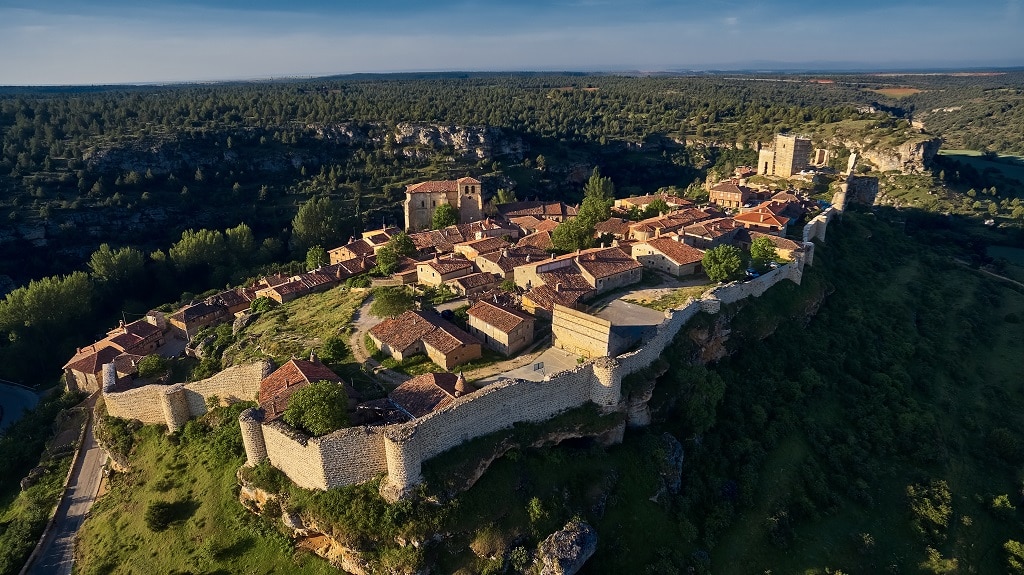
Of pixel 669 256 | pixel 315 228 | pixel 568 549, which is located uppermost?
pixel 669 256

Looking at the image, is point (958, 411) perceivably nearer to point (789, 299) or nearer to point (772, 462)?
point (789, 299)

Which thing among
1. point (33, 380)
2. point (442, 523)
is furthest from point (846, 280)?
point (33, 380)

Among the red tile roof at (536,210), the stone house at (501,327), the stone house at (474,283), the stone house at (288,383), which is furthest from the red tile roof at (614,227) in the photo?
the stone house at (288,383)

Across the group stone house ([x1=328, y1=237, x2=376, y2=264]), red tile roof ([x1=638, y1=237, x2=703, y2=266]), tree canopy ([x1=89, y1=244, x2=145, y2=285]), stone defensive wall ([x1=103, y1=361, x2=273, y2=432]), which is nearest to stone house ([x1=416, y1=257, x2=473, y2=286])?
stone house ([x1=328, y1=237, x2=376, y2=264])

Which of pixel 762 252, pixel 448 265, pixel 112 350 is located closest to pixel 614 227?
pixel 762 252

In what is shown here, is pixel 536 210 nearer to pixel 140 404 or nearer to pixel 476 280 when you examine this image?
pixel 476 280

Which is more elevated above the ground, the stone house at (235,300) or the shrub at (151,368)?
the shrub at (151,368)

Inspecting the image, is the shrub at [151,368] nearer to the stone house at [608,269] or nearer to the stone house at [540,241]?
the stone house at [540,241]
